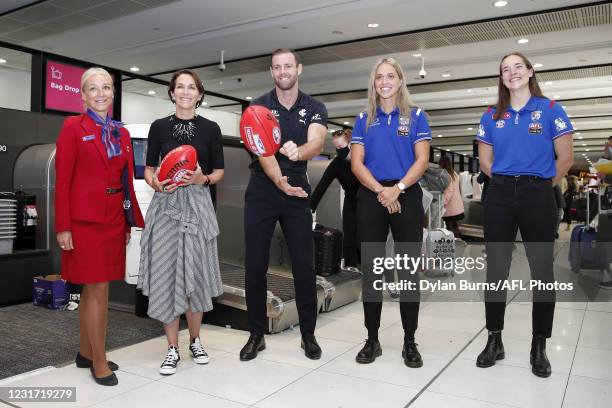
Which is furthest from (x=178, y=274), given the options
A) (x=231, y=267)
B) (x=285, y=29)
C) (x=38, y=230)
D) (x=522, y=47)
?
(x=522, y=47)

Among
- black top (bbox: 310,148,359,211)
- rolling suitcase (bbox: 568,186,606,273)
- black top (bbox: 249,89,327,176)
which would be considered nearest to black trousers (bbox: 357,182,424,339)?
black top (bbox: 249,89,327,176)

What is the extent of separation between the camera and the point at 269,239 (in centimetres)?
290

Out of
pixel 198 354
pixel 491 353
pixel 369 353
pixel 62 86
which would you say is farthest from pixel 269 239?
pixel 62 86

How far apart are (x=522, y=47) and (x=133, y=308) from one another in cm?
865

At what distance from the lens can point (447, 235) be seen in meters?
5.71

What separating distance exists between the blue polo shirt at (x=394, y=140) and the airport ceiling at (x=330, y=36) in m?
5.42

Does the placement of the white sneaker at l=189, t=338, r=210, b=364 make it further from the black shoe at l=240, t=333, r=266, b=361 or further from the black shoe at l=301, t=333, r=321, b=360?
the black shoe at l=301, t=333, r=321, b=360

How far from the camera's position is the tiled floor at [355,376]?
2.28 m

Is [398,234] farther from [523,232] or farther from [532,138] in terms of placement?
[532,138]

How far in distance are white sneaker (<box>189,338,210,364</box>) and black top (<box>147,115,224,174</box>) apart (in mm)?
944

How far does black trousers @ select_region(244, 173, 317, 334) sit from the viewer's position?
9.27 ft

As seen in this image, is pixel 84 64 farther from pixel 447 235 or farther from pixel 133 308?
pixel 447 235

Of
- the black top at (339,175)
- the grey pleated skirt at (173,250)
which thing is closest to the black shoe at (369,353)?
the grey pleated skirt at (173,250)

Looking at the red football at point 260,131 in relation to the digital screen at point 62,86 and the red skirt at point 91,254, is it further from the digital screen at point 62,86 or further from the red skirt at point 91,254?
the digital screen at point 62,86
